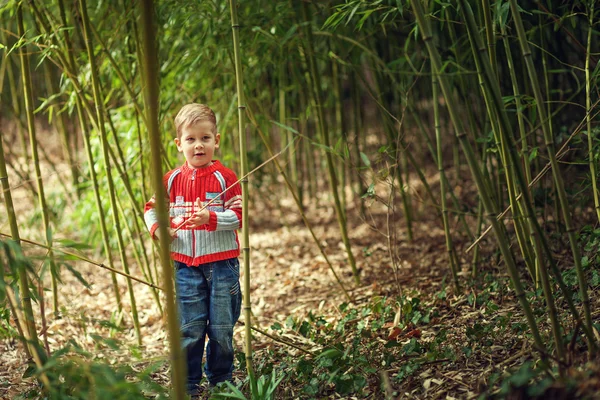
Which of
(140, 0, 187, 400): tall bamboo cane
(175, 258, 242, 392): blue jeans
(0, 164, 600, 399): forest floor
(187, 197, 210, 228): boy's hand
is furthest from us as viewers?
(175, 258, 242, 392): blue jeans

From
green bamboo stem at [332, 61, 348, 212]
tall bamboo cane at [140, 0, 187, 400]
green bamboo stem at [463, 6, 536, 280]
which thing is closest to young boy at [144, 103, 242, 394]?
tall bamboo cane at [140, 0, 187, 400]

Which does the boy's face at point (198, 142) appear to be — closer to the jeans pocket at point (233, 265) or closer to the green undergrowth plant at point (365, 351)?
the jeans pocket at point (233, 265)

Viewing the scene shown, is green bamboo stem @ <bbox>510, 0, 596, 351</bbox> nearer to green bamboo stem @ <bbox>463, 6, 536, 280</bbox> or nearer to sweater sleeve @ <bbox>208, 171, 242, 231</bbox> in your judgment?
green bamboo stem @ <bbox>463, 6, 536, 280</bbox>

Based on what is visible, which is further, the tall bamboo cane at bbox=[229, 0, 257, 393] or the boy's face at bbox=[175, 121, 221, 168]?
the boy's face at bbox=[175, 121, 221, 168]

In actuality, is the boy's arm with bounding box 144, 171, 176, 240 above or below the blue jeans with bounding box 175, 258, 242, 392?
above

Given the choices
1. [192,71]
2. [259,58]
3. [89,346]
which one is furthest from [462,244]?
[89,346]

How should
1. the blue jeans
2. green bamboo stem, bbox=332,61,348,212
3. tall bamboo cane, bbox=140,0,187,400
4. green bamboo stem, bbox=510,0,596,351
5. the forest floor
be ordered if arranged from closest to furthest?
tall bamboo cane, bbox=140,0,187,400, green bamboo stem, bbox=510,0,596,351, the forest floor, the blue jeans, green bamboo stem, bbox=332,61,348,212

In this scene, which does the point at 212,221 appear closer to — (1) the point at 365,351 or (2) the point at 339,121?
(1) the point at 365,351

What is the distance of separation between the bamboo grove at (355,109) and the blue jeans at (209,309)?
0.13m

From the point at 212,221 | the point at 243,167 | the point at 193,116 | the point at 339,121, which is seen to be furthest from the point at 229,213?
the point at 339,121

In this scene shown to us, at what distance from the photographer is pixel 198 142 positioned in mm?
1770

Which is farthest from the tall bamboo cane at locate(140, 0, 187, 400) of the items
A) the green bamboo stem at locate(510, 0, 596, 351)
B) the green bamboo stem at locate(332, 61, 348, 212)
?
the green bamboo stem at locate(332, 61, 348, 212)

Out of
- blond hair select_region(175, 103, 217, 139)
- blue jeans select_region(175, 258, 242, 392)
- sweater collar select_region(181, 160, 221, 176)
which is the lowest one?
blue jeans select_region(175, 258, 242, 392)

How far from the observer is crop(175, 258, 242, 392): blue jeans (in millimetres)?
1788
